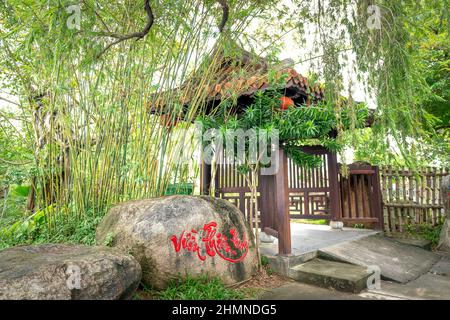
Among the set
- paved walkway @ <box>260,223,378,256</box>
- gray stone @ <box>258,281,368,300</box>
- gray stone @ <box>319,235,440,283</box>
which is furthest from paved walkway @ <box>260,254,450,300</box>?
paved walkway @ <box>260,223,378,256</box>

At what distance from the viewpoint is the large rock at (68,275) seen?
1571mm

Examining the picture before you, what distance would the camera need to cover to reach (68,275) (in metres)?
1.68

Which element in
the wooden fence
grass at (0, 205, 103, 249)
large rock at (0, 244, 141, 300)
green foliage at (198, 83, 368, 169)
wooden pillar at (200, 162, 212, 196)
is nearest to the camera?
large rock at (0, 244, 141, 300)

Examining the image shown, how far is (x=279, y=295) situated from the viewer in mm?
2645

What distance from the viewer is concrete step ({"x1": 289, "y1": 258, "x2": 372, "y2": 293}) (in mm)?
2722

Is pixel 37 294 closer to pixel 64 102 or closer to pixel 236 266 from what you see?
pixel 236 266

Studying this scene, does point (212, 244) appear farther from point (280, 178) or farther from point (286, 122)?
point (286, 122)

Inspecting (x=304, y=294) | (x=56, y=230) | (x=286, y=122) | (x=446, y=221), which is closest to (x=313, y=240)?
(x=304, y=294)

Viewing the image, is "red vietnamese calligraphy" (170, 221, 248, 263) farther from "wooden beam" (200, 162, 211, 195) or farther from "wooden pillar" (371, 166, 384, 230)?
"wooden pillar" (371, 166, 384, 230)

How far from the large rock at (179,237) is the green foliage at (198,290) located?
0.06m

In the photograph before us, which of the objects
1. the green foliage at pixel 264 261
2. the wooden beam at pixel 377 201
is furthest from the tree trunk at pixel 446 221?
the green foliage at pixel 264 261

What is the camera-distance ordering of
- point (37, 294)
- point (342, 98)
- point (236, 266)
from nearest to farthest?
point (37, 294), point (342, 98), point (236, 266)

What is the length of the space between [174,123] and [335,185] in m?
3.55
